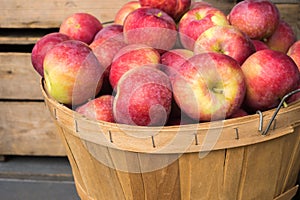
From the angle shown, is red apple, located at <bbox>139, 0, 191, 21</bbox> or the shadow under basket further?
red apple, located at <bbox>139, 0, 191, 21</bbox>

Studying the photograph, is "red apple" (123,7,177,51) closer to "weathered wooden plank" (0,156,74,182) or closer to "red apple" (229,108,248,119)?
"red apple" (229,108,248,119)

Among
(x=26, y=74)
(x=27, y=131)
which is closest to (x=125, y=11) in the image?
(x=26, y=74)

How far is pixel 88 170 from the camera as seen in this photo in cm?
101

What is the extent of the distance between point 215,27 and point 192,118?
0.24 m

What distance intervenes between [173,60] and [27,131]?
1156 millimetres

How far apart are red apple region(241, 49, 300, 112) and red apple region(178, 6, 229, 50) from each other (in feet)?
0.59

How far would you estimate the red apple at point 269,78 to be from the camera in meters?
0.93

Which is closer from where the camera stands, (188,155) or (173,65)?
(188,155)

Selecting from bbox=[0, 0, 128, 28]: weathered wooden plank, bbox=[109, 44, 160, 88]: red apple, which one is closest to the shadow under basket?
bbox=[109, 44, 160, 88]: red apple

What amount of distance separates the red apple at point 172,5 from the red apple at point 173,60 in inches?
8.1

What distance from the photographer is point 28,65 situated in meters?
1.83

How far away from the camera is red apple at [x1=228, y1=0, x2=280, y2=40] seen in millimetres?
1102

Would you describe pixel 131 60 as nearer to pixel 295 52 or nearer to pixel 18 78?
pixel 295 52

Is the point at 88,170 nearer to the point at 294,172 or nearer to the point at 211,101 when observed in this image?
the point at 211,101
